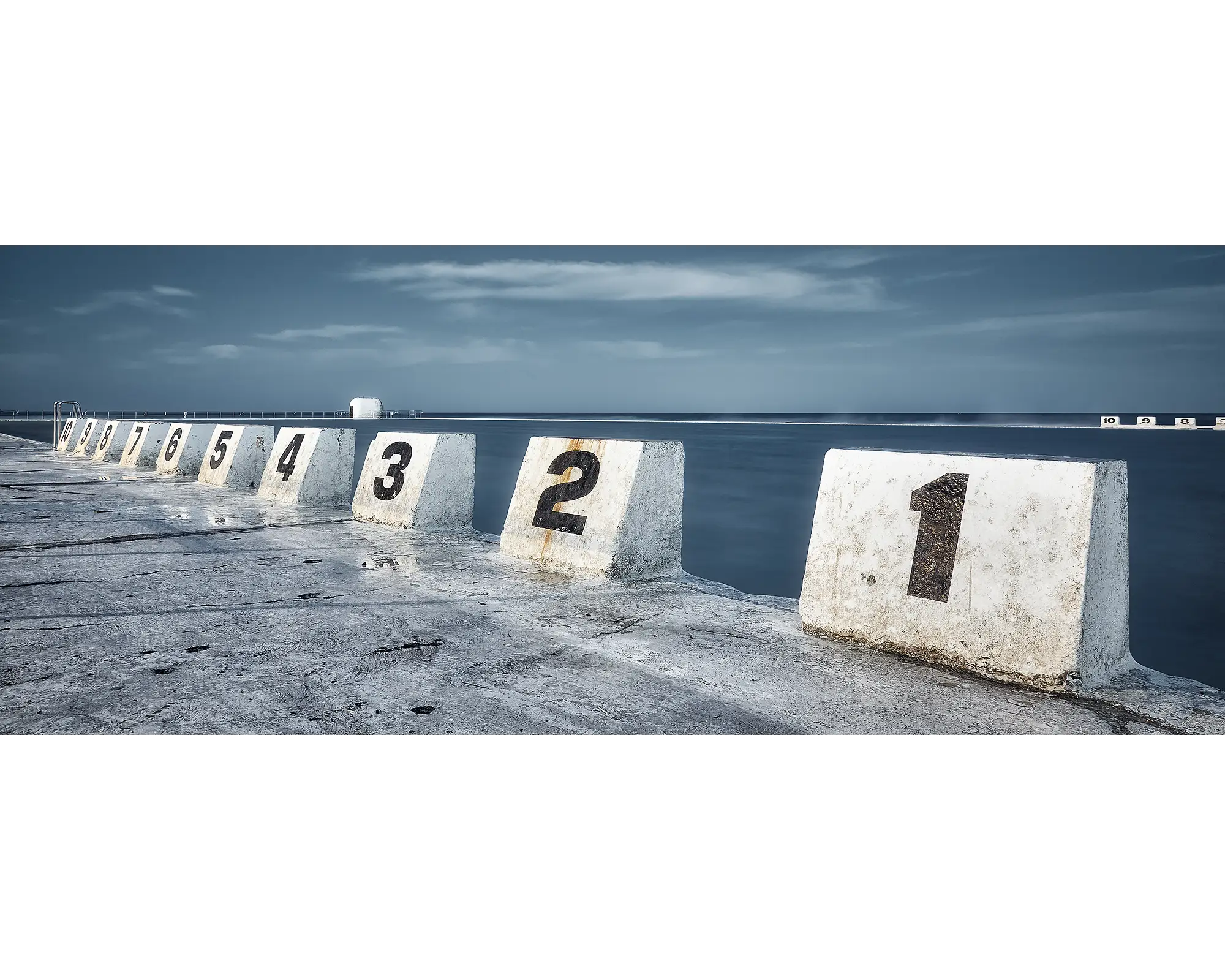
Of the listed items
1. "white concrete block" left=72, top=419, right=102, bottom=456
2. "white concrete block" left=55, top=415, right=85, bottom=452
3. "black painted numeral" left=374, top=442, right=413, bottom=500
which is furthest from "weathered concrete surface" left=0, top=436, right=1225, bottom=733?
"white concrete block" left=55, top=415, right=85, bottom=452

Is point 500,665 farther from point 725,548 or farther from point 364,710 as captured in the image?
point 725,548

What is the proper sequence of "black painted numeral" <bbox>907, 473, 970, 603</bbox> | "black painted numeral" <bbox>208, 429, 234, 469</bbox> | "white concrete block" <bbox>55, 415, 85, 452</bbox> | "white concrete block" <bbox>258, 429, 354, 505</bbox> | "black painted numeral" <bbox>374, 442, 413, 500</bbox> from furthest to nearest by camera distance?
"white concrete block" <bbox>55, 415, 85, 452</bbox>
"black painted numeral" <bbox>208, 429, 234, 469</bbox>
"white concrete block" <bbox>258, 429, 354, 505</bbox>
"black painted numeral" <bbox>374, 442, 413, 500</bbox>
"black painted numeral" <bbox>907, 473, 970, 603</bbox>

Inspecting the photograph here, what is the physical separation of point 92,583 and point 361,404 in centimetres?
11614

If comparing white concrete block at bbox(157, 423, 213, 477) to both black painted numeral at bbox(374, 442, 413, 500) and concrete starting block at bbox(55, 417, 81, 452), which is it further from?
concrete starting block at bbox(55, 417, 81, 452)

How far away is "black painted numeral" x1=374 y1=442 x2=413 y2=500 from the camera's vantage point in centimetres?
875

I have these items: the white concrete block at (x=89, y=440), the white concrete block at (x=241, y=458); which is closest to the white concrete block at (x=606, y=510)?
the white concrete block at (x=241, y=458)

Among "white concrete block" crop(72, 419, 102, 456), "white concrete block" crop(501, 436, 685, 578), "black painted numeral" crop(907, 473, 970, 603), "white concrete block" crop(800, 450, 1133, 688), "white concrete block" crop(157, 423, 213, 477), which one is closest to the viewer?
"white concrete block" crop(800, 450, 1133, 688)

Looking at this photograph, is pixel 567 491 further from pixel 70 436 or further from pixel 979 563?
pixel 70 436

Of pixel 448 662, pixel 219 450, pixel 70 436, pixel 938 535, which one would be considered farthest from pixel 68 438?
pixel 938 535

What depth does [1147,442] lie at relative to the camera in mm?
55188

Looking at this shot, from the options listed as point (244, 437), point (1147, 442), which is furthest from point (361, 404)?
point (244, 437)

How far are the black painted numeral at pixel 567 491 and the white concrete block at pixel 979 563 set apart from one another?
7.32ft

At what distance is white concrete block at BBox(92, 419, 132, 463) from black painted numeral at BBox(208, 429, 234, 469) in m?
7.76

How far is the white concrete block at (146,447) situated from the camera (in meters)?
18.1
